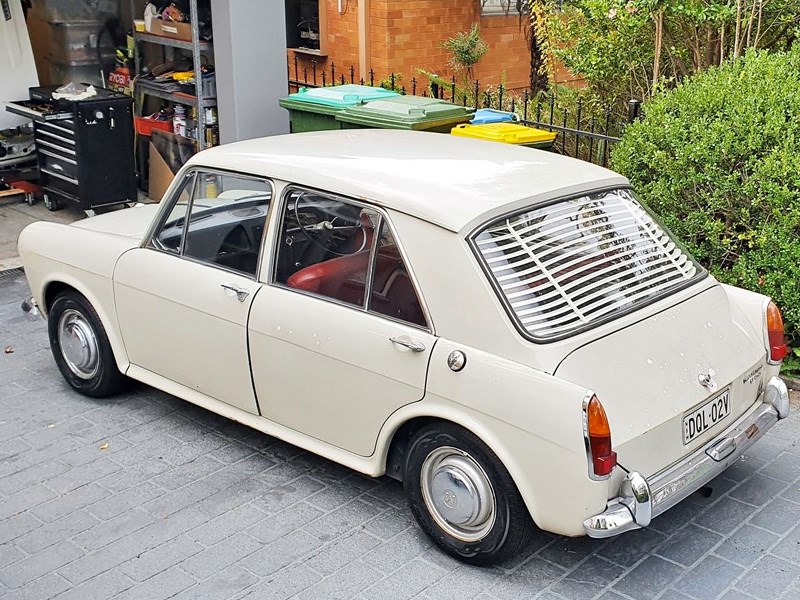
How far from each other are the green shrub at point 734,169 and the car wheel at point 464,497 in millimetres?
2834

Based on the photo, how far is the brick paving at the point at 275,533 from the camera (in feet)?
13.3

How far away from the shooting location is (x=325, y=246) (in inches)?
181

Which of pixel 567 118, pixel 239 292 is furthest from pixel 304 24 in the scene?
pixel 239 292

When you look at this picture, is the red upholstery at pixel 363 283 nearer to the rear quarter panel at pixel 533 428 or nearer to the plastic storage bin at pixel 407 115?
the rear quarter panel at pixel 533 428

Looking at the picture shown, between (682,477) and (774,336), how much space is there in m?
1.09

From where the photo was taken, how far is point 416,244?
4145 millimetres

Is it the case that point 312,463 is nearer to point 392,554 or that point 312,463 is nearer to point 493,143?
point 392,554

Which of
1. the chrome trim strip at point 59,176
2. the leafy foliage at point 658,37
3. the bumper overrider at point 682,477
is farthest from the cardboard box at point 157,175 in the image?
the bumper overrider at point 682,477

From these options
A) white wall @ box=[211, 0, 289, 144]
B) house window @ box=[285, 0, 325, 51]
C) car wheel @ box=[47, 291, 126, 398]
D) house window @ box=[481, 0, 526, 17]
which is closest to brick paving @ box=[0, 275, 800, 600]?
car wheel @ box=[47, 291, 126, 398]

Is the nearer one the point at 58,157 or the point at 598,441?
the point at 598,441

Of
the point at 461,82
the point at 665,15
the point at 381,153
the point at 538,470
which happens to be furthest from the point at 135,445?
the point at 461,82

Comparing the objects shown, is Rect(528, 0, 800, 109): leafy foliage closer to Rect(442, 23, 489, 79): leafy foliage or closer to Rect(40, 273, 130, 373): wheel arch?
Rect(442, 23, 489, 79): leafy foliage

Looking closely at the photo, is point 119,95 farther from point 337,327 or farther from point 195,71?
point 337,327

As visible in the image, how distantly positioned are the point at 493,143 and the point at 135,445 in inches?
97.7
